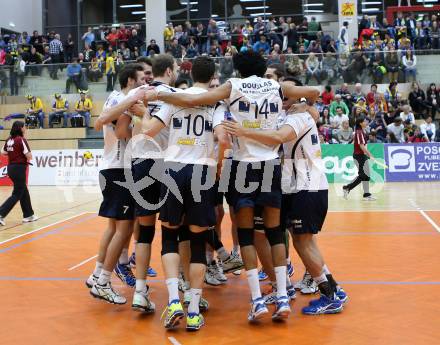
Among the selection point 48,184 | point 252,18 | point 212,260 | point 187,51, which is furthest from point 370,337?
point 252,18

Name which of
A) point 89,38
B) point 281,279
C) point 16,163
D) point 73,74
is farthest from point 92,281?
point 89,38

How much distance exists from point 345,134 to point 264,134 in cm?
1485

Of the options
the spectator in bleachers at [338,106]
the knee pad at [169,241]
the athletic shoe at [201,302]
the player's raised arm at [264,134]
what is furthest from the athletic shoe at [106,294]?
the spectator in bleachers at [338,106]

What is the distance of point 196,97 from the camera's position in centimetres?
486

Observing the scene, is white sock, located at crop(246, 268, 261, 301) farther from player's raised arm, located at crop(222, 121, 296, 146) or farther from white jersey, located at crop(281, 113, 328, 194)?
player's raised arm, located at crop(222, 121, 296, 146)

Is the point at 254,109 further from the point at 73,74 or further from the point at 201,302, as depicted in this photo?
the point at 73,74

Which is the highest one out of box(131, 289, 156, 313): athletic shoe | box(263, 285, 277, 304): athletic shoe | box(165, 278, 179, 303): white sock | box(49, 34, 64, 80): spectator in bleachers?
box(49, 34, 64, 80): spectator in bleachers

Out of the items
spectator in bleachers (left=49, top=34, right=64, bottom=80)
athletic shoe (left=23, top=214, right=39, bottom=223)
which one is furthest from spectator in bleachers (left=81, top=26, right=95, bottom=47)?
athletic shoe (left=23, top=214, right=39, bottom=223)

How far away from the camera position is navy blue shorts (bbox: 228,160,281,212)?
4.99 meters

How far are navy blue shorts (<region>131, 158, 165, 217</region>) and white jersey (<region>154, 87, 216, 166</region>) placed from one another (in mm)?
358

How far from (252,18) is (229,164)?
26.9 metres

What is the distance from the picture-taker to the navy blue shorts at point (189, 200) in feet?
16.0

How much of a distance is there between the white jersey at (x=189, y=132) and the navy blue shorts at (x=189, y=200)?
78 millimetres

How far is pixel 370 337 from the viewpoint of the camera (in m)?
4.51
